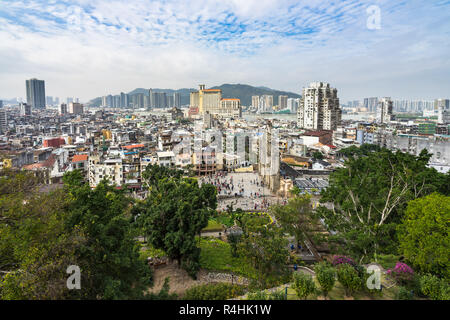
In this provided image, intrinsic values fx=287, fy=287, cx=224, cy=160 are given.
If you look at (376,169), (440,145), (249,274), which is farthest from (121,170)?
(440,145)

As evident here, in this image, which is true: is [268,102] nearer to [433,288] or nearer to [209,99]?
[209,99]

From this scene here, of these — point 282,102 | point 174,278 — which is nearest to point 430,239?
point 174,278

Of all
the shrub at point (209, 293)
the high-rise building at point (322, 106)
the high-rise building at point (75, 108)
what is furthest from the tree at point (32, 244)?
the high-rise building at point (75, 108)

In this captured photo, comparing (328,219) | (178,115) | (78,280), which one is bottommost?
(328,219)

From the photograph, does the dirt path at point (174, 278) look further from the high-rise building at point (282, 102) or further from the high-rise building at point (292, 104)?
the high-rise building at point (282, 102)
